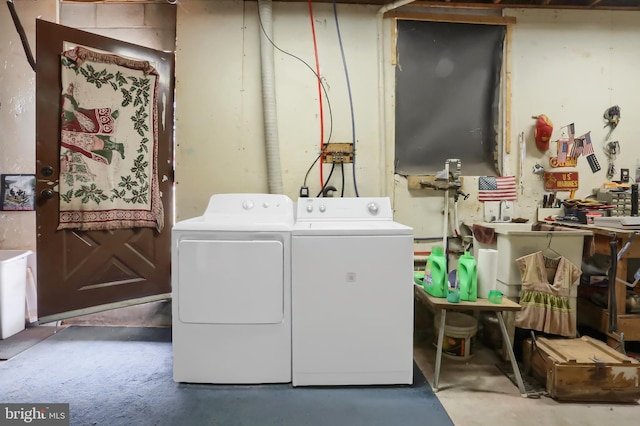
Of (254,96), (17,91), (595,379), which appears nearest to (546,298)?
(595,379)

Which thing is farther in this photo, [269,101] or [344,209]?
[269,101]

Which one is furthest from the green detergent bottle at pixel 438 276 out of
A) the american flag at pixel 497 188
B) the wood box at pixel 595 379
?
the american flag at pixel 497 188

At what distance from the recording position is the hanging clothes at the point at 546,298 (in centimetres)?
204

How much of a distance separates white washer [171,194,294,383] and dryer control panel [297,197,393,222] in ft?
1.23

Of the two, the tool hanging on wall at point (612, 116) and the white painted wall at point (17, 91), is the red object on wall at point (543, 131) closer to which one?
the tool hanging on wall at point (612, 116)

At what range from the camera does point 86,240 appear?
2.30 metres

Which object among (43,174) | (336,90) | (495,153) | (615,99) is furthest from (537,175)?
(43,174)

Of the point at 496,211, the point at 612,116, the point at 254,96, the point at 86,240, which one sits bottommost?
the point at 86,240

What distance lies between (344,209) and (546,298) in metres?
1.30

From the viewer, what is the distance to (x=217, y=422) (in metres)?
1.63

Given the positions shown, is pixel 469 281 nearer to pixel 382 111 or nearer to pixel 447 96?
pixel 382 111

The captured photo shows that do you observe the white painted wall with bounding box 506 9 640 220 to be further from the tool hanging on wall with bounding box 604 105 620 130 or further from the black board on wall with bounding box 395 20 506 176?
the black board on wall with bounding box 395 20 506 176

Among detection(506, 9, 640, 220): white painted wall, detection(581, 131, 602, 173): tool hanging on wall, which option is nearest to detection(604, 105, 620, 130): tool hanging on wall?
detection(506, 9, 640, 220): white painted wall

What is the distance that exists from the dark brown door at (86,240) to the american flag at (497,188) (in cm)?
237
